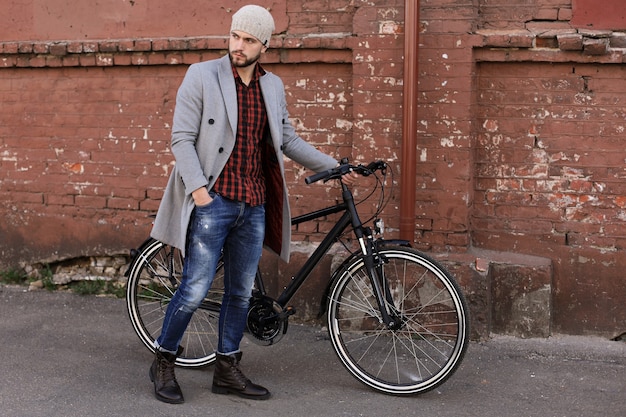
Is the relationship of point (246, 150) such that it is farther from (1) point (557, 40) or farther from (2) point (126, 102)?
(2) point (126, 102)


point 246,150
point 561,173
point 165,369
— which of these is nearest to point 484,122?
point 561,173

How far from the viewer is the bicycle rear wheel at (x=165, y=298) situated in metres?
5.29

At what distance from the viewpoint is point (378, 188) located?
6109 millimetres

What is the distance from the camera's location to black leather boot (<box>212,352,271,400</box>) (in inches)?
191

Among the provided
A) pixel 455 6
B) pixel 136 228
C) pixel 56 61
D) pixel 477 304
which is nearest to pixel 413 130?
pixel 455 6

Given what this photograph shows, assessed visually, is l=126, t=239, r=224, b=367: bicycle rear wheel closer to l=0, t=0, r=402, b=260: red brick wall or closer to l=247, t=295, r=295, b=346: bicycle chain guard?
l=247, t=295, r=295, b=346: bicycle chain guard

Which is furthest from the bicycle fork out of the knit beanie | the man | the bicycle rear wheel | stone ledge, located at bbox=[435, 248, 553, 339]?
the knit beanie

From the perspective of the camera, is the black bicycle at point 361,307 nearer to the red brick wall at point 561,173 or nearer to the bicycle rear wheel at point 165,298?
the bicycle rear wheel at point 165,298

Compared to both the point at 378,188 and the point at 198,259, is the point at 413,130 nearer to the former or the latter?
the point at 378,188

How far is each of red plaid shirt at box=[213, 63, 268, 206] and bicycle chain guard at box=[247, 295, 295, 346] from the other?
0.65 meters

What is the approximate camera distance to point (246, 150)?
466 centimetres

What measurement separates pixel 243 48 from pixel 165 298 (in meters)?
1.83

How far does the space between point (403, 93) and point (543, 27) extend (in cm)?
99

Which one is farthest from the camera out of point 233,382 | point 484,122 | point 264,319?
point 484,122
